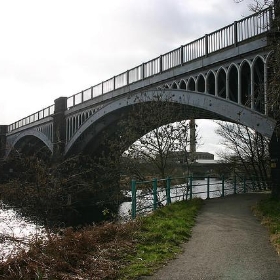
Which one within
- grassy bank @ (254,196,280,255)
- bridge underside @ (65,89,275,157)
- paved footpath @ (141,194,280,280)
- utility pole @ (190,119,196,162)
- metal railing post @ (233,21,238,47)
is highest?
metal railing post @ (233,21,238,47)

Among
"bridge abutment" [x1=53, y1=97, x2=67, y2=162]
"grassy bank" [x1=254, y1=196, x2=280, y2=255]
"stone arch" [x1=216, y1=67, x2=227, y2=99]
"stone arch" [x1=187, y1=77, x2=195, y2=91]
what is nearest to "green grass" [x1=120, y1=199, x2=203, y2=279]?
"grassy bank" [x1=254, y1=196, x2=280, y2=255]

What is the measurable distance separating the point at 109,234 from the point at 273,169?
8.97m

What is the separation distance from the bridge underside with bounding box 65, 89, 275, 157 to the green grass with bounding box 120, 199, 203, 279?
11.9 feet

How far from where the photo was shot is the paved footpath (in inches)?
185

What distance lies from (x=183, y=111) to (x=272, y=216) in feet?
23.1

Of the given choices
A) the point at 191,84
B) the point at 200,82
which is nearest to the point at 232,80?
the point at 200,82

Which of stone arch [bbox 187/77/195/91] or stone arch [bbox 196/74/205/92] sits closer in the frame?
stone arch [bbox 196/74/205/92]

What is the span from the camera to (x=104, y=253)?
18.5ft

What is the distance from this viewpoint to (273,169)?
1391cm

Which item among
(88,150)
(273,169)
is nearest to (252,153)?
(273,169)

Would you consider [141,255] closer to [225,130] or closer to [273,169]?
[273,169]

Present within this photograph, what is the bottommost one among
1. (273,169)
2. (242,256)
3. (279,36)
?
(242,256)

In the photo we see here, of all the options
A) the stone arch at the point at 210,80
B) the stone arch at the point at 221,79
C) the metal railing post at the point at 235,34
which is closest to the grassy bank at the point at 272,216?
the stone arch at the point at 221,79

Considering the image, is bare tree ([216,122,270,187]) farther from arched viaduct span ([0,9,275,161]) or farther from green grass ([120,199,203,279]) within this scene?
green grass ([120,199,203,279])
